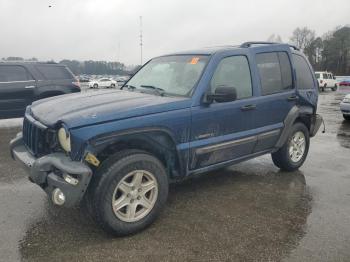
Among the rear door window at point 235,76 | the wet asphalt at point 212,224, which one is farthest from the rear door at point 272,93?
the wet asphalt at point 212,224

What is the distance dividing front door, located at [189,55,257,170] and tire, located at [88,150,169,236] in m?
0.60

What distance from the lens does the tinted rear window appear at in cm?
996

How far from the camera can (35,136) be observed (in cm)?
397

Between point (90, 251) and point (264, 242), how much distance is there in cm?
162

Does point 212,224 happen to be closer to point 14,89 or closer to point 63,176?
point 63,176

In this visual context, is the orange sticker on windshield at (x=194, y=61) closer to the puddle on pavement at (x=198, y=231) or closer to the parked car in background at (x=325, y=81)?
the puddle on pavement at (x=198, y=231)

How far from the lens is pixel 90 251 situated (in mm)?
3441

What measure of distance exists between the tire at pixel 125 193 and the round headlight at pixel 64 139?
1.20 feet

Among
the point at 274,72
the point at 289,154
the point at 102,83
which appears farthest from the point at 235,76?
the point at 102,83

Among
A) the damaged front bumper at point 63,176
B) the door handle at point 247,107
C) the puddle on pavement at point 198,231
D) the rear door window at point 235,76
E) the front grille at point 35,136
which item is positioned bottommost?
the puddle on pavement at point 198,231

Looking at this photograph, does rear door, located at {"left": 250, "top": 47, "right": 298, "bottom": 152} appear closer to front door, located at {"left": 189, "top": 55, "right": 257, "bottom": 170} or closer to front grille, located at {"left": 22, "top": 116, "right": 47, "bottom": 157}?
front door, located at {"left": 189, "top": 55, "right": 257, "bottom": 170}

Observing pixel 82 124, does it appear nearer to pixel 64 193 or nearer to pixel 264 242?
pixel 64 193

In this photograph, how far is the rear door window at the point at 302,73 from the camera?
19.3ft

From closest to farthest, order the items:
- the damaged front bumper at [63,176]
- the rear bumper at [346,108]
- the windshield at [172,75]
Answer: the damaged front bumper at [63,176] → the windshield at [172,75] → the rear bumper at [346,108]
